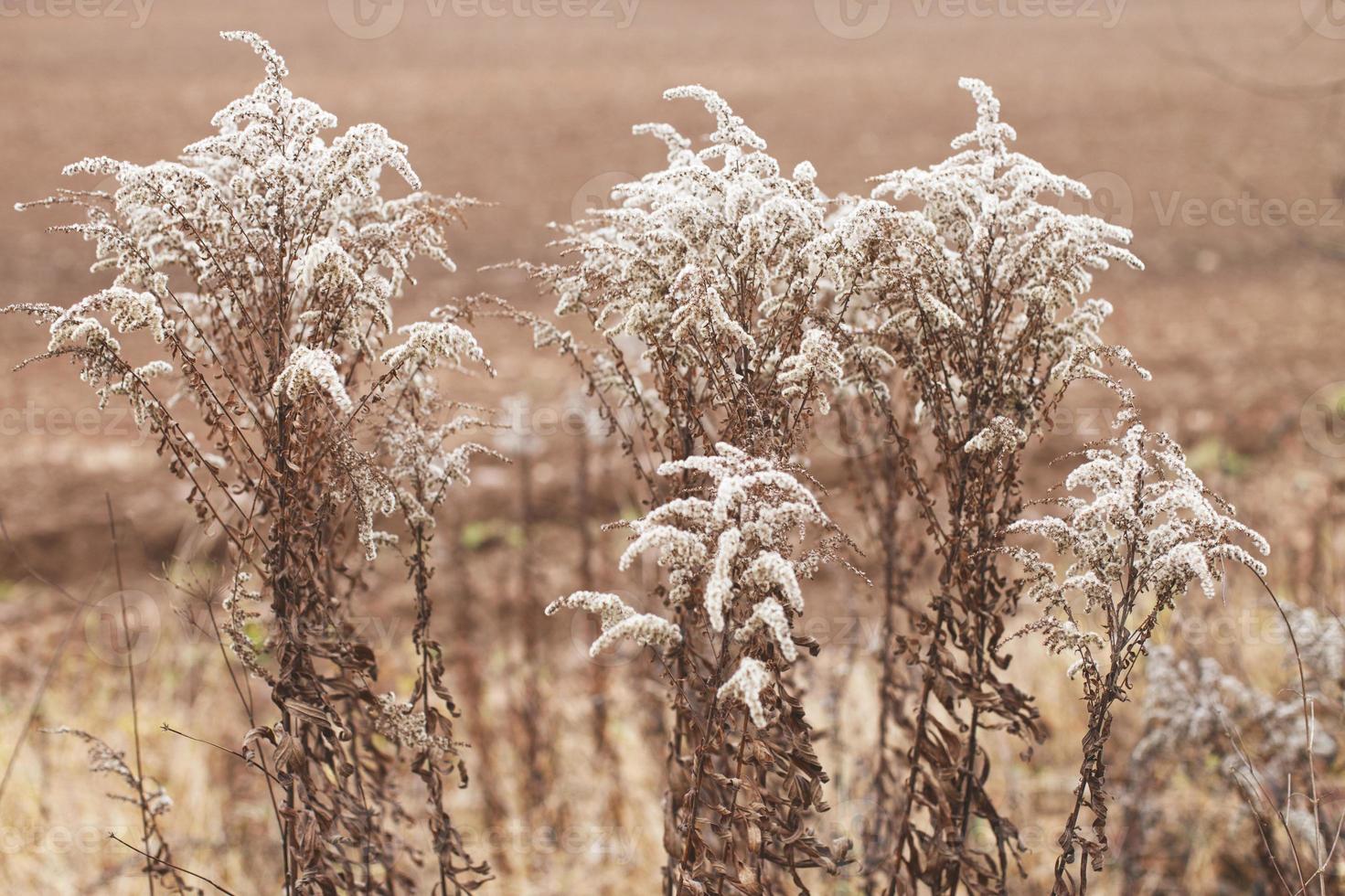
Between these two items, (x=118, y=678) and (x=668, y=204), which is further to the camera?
(x=118, y=678)

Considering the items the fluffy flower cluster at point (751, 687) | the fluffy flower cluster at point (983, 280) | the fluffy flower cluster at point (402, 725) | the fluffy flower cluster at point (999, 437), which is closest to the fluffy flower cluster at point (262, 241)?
the fluffy flower cluster at point (402, 725)

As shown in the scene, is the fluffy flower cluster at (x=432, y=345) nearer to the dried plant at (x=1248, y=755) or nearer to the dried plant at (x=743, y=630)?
the dried plant at (x=743, y=630)

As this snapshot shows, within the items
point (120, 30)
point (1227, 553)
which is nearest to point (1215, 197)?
point (1227, 553)

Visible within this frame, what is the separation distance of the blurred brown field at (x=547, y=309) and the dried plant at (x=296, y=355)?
0.39 metres

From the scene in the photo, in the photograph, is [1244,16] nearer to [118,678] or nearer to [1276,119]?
[1276,119]

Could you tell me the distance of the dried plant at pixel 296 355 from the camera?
2.25 m

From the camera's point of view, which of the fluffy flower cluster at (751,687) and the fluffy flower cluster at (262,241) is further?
the fluffy flower cluster at (262,241)

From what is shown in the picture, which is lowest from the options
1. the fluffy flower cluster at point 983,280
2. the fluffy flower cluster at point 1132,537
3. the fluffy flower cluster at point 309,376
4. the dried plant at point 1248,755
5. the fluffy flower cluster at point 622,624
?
the dried plant at point 1248,755

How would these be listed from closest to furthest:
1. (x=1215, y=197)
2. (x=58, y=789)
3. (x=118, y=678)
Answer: (x=58, y=789) → (x=118, y=678) → (x=1215, y=197)

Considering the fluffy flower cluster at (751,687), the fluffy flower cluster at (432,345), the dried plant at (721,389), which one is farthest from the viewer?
the fluffy flower cluster at (432,345)

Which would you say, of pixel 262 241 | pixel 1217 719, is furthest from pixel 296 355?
pixel 1217 719

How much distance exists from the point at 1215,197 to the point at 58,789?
53.8 feet

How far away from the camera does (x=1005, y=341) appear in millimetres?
2641

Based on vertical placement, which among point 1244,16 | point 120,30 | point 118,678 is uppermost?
point 1244,16
